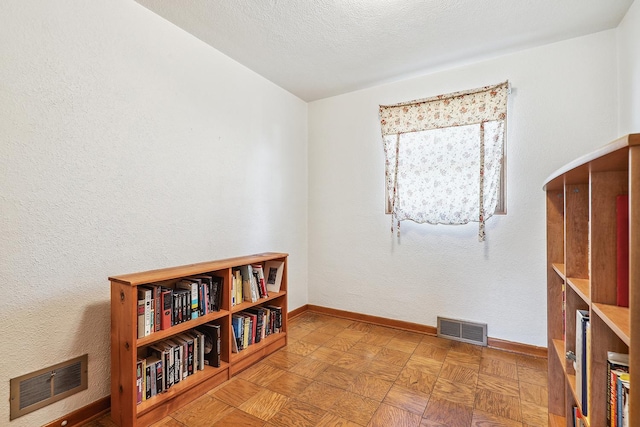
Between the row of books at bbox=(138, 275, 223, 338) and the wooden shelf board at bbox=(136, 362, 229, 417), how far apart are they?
35cm

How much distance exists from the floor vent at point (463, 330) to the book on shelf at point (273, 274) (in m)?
1.49

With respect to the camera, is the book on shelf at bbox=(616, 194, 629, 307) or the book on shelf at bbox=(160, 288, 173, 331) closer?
the book on shelf at bbox=(616, 194, 629, 307)

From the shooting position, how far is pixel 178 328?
1.74m

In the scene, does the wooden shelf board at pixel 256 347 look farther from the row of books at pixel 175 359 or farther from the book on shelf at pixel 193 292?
the book on shelf at pixel 193 292

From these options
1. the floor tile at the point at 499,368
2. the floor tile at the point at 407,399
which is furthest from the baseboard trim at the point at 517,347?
the floor tile at the point at 407,399

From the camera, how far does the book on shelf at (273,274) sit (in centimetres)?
255

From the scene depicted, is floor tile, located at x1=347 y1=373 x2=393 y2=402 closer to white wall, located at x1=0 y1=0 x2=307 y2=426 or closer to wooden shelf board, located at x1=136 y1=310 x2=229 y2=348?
wooden shelf board, located at x1=136 y1=310 x2=229 y2=348

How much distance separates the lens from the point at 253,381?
6.52ft

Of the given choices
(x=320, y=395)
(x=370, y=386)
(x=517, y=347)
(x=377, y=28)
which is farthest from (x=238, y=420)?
(x=377, y=28)

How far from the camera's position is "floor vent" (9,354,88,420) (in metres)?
1.38

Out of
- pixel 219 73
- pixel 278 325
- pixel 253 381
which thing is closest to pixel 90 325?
pixel 253 381

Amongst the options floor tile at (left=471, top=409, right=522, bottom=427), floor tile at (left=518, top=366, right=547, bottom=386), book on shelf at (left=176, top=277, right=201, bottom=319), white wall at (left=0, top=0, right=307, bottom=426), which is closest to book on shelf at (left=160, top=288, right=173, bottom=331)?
book on shelf at (left=176, top=277, right=201, bottom=319)

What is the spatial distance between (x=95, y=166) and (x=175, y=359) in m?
1.20

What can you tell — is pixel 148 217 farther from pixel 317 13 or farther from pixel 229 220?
pixel 317 13
